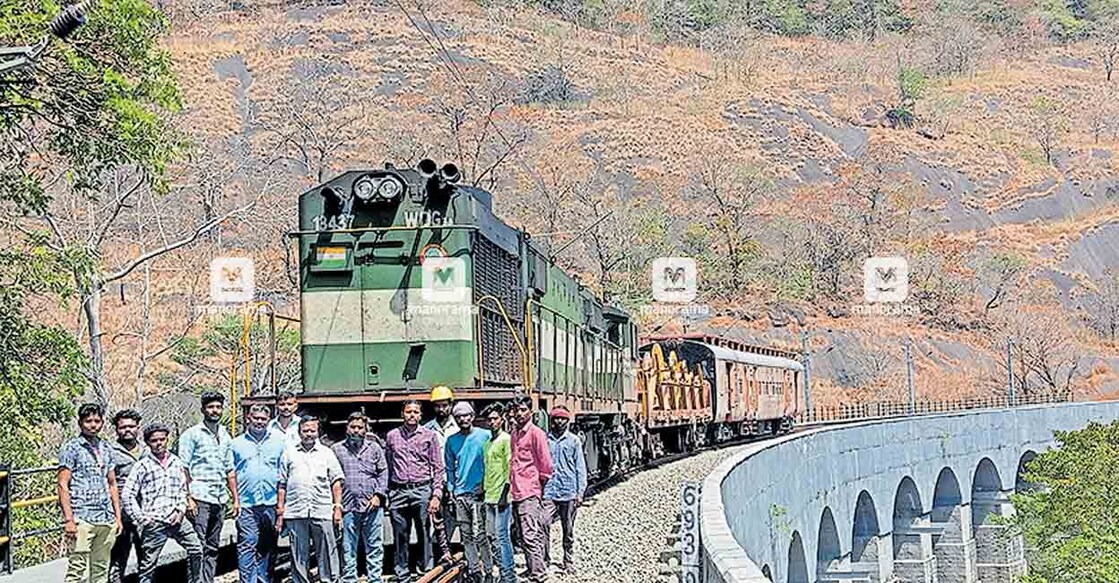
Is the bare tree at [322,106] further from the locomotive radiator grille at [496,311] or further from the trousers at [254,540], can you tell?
the trousers at [254,540]

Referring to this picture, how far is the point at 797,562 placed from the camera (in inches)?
991

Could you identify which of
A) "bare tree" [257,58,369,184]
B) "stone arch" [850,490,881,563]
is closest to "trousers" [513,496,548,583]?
"stone arch" [850,490,881,563]

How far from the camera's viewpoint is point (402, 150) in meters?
75.6

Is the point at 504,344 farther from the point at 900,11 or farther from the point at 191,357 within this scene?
the point at 900,11

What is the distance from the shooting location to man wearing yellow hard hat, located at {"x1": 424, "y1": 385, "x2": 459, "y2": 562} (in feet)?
39.8

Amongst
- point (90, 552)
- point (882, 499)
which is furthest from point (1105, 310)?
point (90, 552)

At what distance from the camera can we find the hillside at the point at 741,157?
7119 cm

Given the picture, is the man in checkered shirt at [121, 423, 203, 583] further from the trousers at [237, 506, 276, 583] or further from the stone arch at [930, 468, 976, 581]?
the stone arch at [930, 468, 976, 581]

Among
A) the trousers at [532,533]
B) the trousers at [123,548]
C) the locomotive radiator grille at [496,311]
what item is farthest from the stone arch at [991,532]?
the trousers at [123,548]

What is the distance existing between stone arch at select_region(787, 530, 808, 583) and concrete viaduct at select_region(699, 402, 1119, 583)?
3 cm

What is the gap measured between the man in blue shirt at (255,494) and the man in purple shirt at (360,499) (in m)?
0.59

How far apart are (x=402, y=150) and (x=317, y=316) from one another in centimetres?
6217

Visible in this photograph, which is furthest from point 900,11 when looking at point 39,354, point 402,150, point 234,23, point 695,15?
point 39,354

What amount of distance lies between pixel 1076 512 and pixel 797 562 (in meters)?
10.2
